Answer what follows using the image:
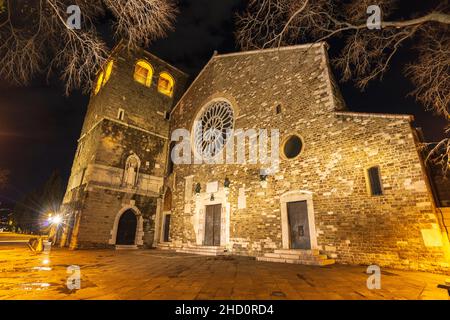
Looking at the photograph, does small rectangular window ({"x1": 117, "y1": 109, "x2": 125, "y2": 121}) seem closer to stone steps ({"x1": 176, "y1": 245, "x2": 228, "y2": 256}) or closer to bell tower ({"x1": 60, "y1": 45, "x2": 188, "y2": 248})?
bell tower ({"x1": 60, "y1": 45, "x2": 188, "y2": 248})

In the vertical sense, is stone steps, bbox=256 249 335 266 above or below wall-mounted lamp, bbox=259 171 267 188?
below

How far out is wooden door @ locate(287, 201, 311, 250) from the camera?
25.7ft

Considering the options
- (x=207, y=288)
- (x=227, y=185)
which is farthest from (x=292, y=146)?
(x=207, y=288)

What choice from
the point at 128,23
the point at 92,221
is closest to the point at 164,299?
the point at 128,23

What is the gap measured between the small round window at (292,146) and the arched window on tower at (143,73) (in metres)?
11.2

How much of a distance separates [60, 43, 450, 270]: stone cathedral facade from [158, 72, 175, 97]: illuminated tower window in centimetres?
11

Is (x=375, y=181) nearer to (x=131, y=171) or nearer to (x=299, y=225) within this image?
(x=299, y=225)

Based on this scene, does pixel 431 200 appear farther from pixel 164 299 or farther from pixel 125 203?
pixel 125 203

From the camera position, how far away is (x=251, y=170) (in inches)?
391

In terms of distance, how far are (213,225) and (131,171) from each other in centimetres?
605

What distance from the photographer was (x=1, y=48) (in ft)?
13.8

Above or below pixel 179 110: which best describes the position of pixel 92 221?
below

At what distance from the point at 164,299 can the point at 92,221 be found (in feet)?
34.3

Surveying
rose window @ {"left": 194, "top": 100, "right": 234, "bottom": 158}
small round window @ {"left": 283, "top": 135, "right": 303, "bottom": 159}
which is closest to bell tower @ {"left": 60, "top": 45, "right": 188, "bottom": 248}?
rose window @ {"left": 194, "top": 100, "right": 234, "bottom": 158}
